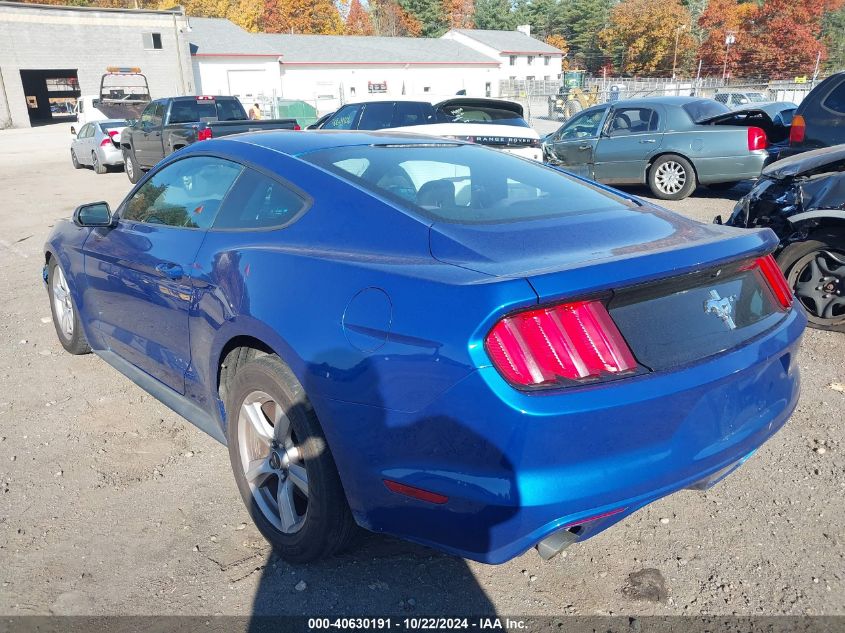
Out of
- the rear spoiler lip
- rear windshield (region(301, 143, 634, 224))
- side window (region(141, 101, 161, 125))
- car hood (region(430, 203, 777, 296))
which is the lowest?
side window (region(141, 101, 161, 125))

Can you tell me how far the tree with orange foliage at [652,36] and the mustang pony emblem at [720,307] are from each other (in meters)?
66.2

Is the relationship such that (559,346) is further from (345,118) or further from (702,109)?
(345,118)

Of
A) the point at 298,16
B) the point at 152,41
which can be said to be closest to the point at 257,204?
the point at 152,41

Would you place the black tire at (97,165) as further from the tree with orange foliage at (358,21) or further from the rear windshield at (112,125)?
the tree with orange foliage at (358,21)

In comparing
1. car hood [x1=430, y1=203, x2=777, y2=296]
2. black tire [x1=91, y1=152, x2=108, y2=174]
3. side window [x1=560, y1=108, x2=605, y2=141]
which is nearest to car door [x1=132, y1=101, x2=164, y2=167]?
black tire [x1=91, y1=152, x2=108, y2=174]

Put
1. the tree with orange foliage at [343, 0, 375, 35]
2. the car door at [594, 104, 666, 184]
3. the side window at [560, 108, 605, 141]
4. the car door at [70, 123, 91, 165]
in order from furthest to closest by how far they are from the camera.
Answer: the tree with orange foliage at [343, 0, 375, 35] < the car door at [70, 123, 91, 165] < the side window at [560, 108, 605, 141] < the car door at [594, 104, 666, 184]

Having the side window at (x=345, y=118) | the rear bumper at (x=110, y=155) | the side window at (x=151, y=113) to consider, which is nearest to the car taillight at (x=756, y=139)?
the side window at (x=345, y=118)

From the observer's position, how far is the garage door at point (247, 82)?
45.7 metres

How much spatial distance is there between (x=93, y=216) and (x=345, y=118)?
8.45m

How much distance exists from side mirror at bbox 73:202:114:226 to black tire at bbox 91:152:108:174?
16.2m

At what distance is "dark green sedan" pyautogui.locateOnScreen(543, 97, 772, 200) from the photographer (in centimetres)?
1012

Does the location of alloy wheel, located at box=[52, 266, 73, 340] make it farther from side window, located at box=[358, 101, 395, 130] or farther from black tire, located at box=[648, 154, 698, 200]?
black tire, located at box=[648, 154, 698, 200]

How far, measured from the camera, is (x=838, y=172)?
17.5 feet

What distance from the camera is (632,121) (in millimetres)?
11289
